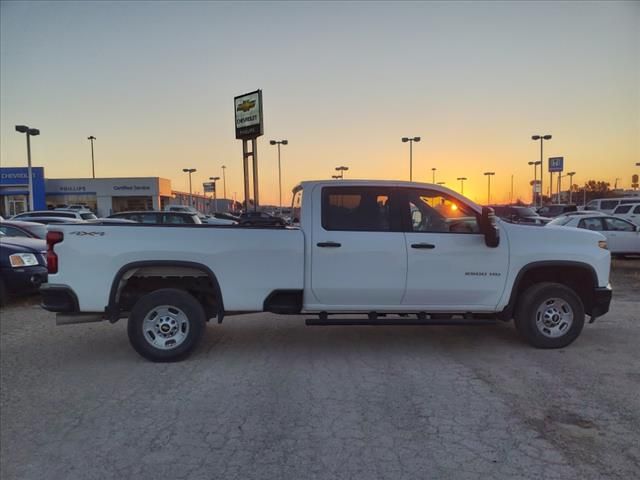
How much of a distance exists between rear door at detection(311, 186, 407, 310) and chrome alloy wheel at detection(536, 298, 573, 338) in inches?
69.1

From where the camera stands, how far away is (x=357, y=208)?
5.66m

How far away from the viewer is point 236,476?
10.3 ft

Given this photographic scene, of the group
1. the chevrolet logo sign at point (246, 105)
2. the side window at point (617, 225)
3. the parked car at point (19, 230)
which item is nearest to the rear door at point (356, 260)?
the parked car at point (19, 230)

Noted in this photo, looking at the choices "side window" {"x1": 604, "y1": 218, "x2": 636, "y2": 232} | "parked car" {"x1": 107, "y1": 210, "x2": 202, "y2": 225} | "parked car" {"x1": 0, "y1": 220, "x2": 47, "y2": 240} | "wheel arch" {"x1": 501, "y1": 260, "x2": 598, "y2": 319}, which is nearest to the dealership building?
"parked car" {"x1": 107, "y1": 210, "x2": 202, "y2": 225}

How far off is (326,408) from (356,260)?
183cm

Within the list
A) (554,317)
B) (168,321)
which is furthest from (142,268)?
(554,317)

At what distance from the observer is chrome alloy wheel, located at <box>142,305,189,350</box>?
542 centimetres

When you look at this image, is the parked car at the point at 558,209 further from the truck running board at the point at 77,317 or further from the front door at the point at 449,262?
the truck running board at the point at 77,317

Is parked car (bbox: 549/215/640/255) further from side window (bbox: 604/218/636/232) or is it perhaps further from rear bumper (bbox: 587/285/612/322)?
rear bumper (bbox: 587/285/612/322)

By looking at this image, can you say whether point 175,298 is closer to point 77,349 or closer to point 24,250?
point 77,349

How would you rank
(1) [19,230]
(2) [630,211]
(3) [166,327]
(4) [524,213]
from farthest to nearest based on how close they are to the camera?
(4) [524,213] → (2) [630,211] → (1) [19,230] → (3) [166,327]

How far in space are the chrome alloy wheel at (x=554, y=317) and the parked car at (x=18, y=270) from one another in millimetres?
8124

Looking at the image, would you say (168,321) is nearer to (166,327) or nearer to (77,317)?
(166,327)

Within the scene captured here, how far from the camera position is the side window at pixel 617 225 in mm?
13969
